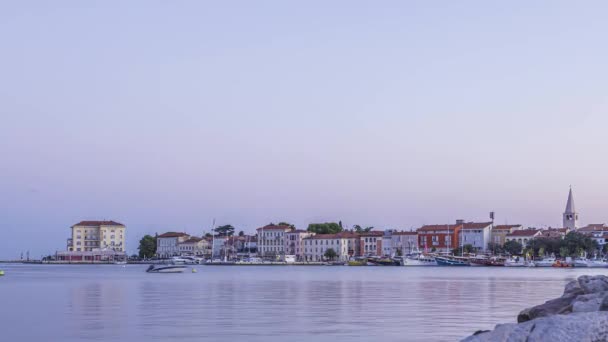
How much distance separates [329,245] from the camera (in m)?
182

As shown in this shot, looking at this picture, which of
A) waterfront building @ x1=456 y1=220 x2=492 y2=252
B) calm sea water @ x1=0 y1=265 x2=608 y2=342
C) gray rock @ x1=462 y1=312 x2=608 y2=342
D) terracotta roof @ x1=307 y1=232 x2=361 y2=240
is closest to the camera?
gray rock @ x1=462 y1=312 x2=608 y2=342

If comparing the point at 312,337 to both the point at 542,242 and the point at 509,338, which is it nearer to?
the point at 509,338

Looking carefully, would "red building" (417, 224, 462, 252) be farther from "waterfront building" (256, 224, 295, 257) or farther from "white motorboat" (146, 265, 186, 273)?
"white motorboat" (146, 265, 186, 273)

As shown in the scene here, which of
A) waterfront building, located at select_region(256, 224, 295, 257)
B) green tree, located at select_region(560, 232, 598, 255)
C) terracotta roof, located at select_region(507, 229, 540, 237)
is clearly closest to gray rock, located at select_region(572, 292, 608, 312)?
green tree, located at select_region(560, 232, 598, 255)

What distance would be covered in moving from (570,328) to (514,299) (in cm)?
3204

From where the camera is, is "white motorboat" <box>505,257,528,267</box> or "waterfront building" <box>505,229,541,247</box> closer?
"white motorboat" <box>505,257,528,267</box>

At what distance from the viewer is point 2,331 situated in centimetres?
2589

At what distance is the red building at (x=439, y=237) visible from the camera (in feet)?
569

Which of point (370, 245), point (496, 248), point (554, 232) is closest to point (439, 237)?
point (496, 248)

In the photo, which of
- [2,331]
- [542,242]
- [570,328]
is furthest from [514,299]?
[542,242]

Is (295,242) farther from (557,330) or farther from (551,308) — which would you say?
(557,330)

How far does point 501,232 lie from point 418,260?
2614 cm

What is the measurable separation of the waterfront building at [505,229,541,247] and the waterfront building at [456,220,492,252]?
4539 mm

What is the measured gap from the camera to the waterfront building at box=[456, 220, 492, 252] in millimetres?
173125
